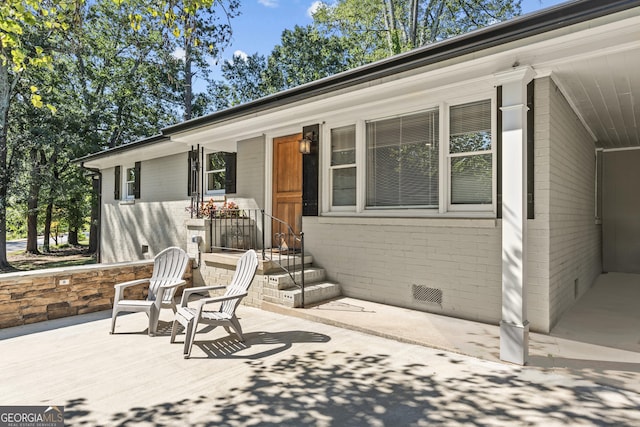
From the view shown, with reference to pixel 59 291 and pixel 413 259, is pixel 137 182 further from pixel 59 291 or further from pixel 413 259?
pixel 413 259

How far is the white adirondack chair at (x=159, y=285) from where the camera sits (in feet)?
14.7

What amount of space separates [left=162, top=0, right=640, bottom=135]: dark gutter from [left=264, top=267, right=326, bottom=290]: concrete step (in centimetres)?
269

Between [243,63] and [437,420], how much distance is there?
21803 mm

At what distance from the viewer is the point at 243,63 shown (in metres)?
21.1

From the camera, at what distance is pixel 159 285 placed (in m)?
5.29

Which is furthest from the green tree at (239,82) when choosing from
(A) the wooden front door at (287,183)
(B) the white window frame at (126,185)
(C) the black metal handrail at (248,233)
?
(C) the black metal handrail at (248,233)

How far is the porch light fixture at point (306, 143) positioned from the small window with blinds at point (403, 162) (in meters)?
1.06

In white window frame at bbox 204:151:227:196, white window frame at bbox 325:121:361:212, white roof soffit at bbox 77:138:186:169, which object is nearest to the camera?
white window frame at bbox 325:121:361:212

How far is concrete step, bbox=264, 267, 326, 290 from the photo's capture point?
221 inches

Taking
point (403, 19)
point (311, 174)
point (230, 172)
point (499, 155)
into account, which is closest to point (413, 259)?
point (499, 155)

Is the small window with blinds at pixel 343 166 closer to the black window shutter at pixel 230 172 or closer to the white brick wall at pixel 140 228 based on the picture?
the black window shutter at pixel 230 172

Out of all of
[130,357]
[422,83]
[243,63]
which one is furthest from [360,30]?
[130,357]

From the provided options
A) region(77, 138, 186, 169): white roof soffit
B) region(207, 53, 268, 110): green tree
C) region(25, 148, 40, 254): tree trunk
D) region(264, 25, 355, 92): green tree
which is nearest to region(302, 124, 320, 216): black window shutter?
region(77, 138, 186, 169): white roof soffit

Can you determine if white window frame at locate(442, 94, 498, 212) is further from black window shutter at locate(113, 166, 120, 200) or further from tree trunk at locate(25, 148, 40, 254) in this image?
tree trunk at locate(25, 148, 40, 254)
